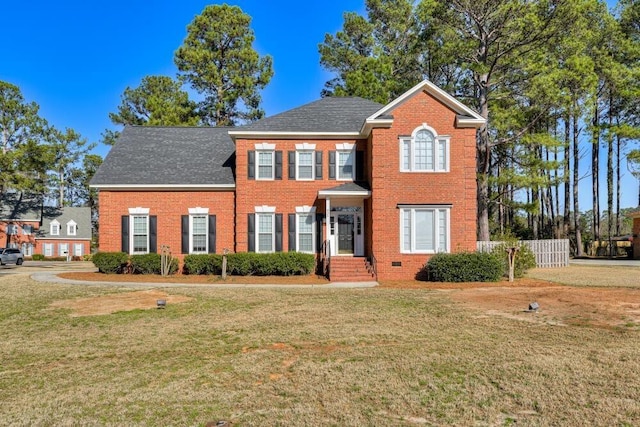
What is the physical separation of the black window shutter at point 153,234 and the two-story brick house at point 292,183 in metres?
0.05

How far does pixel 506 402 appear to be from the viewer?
509cm

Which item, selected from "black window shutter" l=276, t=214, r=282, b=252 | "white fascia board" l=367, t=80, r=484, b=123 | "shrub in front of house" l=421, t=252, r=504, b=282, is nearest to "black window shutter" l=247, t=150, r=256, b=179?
"black window shutter" l=276, t=214, r=282, b=252

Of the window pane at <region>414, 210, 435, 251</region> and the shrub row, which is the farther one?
the shrub row

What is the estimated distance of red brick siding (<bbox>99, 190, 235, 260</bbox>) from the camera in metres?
20.5

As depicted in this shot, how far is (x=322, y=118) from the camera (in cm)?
2166

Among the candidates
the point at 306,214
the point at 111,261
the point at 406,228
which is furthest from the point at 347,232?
the point at 111,261

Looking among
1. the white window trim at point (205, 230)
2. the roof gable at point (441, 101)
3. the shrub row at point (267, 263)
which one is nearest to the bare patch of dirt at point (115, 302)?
the shrub row at point (267, 263)

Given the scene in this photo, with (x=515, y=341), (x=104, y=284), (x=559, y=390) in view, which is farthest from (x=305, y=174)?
(x=559, y=390)

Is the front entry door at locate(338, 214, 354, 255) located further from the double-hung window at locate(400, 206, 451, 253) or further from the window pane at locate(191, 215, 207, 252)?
the window pane at locate(191, 215, 207, 252)

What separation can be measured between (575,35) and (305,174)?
782 inches

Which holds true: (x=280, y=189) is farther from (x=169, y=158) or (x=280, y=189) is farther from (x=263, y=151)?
(x=169, y=158)

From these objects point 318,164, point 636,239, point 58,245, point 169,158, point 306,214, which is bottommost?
point 58,245

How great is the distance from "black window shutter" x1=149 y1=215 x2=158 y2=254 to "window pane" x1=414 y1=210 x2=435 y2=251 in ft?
39.8

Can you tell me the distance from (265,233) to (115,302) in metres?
8.86
